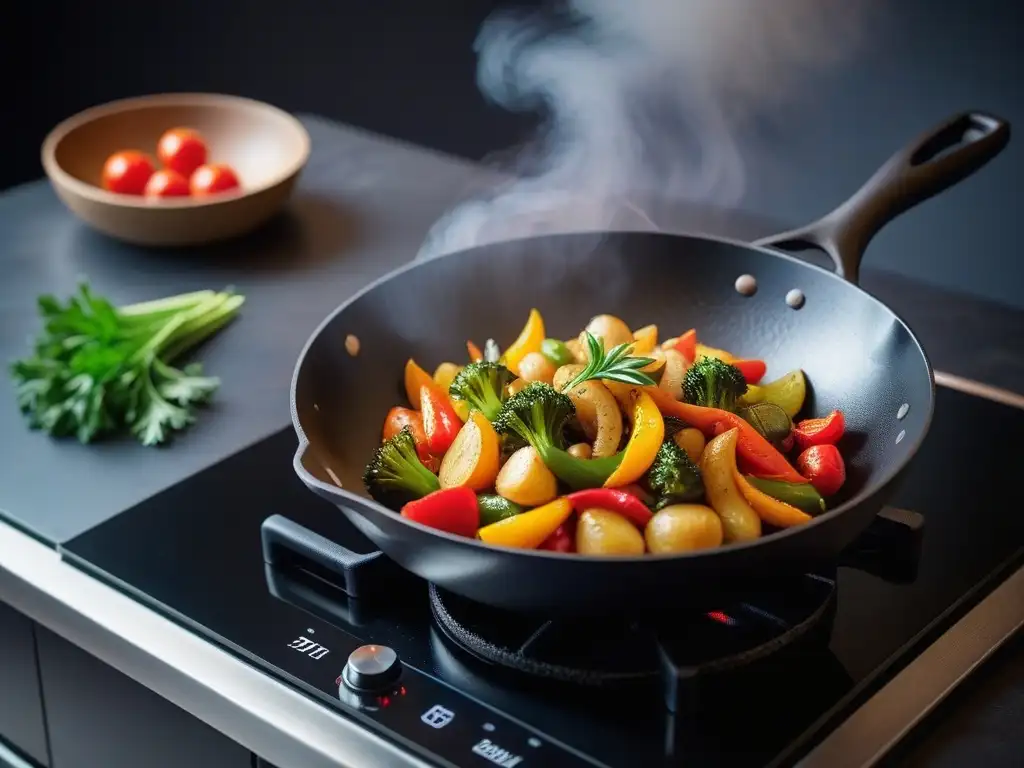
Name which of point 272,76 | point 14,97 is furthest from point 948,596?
point 14,97

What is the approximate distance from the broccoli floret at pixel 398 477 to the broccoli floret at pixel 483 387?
0.10 m

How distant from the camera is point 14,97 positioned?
3.04 meters

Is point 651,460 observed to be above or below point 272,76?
above

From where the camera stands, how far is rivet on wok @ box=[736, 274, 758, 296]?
1.46 metres

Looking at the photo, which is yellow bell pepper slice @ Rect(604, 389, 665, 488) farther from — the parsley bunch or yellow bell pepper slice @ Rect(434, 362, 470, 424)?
the parsley bunch

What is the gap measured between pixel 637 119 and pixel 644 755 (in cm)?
149

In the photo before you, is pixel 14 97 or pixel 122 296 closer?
pixel 122 296

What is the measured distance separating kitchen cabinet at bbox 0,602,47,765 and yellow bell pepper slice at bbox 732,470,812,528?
0.73m

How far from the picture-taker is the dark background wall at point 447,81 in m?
1.83

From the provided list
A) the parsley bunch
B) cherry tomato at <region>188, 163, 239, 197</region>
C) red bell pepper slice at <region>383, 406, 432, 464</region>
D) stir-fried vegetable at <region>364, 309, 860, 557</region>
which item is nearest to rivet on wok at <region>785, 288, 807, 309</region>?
stir-fried vegetable at <region>364, 309, 860, 557</region>

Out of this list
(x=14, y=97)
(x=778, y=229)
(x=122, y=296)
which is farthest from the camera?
(x=14, y=97)

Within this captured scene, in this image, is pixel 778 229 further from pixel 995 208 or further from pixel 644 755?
pixel 644 755

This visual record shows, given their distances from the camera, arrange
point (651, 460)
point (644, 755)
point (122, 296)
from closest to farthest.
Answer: point (644, 755), point (651, 460), point (122, 296)

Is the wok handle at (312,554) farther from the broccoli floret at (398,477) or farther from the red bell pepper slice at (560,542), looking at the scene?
the red bell pepper slice at (560,542)
